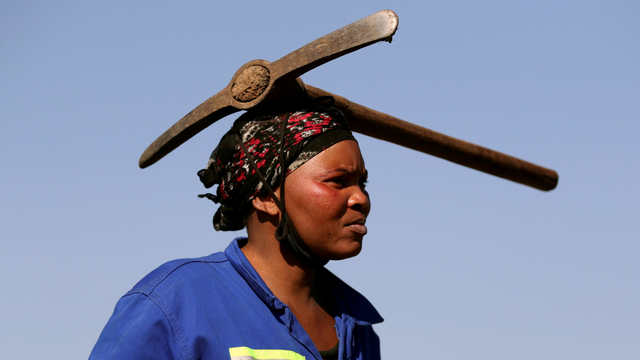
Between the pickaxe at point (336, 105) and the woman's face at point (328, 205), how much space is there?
41 cm

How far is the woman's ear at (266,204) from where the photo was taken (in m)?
3.32

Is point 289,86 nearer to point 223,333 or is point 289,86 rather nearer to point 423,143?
point 423,143

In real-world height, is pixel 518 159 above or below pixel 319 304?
above

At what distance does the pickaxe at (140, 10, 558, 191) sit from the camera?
303 cm

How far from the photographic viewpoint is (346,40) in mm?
3041

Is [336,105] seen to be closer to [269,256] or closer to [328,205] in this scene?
[328,205]

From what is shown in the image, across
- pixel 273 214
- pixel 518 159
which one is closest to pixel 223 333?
pixel 273 214

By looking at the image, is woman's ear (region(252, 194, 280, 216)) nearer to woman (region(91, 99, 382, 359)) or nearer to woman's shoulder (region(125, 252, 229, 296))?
woman (region(91, 99, 382, 359))

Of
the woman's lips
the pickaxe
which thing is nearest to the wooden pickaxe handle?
the pickaxe

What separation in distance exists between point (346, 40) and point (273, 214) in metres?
0.89

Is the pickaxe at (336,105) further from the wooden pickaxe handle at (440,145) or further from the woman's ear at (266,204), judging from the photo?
the woman's ear at (266,204)

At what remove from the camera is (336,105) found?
364 centimetres

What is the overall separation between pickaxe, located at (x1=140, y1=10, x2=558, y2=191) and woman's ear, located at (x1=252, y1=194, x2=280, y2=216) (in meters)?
0.44

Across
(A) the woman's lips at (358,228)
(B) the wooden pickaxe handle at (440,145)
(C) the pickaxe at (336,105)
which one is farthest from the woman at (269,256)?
(B) the wooden pickaxe handle at (440,145)
